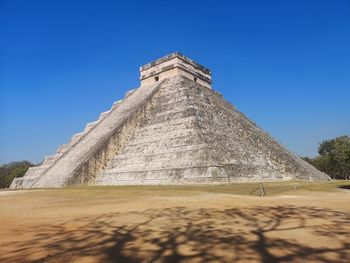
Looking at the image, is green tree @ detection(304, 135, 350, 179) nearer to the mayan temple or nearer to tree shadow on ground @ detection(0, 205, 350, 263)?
the mayan temple

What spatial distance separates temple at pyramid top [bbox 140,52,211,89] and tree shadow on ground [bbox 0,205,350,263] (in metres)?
19.6

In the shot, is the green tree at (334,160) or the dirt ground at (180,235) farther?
the green tree at (334,160)

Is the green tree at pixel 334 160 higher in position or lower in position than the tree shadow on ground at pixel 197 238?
higher

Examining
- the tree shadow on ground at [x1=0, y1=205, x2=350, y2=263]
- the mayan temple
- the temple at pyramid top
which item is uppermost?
the temple at pyramid top

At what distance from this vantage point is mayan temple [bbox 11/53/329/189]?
16094mm

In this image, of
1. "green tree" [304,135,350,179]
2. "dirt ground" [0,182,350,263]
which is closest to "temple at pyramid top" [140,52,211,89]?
"dirt ground" [0,182,350,263]

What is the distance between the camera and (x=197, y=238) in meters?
4.58

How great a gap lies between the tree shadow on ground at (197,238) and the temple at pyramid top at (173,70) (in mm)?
19557

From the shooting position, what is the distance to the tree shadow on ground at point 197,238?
149 inches

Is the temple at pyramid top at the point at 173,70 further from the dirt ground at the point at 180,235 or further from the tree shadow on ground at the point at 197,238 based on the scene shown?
the tree shadow on ground at the point at 197,238

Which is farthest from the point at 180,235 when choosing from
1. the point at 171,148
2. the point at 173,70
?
the point at 173,70

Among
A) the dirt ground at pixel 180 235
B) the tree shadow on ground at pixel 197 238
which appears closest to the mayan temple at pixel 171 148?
the dirt ground at pixel 180 235

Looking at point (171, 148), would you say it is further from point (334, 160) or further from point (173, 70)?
point (334, 160)

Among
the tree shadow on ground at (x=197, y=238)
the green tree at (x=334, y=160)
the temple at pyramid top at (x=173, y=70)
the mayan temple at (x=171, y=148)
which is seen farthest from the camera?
the green tree at (x=334, y=160)
